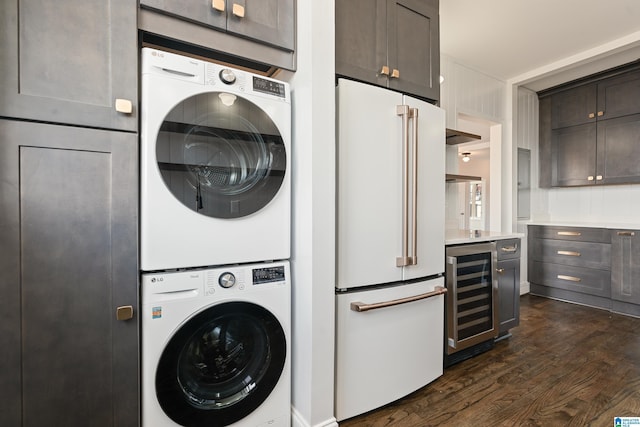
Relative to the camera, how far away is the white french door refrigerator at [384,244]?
5.22 feet

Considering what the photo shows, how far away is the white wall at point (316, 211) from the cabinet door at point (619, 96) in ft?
12.9

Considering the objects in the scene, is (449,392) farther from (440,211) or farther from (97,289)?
(97,289)

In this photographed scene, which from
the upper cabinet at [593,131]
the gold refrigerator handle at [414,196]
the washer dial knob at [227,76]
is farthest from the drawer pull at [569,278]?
the washer dial knob at [227,76]

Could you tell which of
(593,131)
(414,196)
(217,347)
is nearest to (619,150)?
(593,131)

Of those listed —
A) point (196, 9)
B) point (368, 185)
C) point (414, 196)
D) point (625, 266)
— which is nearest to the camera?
point (196, 9)

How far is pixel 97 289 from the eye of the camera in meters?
1.17

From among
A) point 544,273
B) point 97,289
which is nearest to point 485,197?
point 544,273

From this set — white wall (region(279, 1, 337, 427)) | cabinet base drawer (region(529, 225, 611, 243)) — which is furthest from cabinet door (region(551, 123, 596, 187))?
white wall (region(279, 1, 337, 427))

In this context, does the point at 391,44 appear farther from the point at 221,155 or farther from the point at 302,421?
the point at 302,421

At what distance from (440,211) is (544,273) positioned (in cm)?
301

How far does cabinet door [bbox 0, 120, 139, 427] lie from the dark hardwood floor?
1.20 meters

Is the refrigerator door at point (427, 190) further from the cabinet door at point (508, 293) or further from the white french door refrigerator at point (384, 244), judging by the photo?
the cabinet door at point (508, 293)

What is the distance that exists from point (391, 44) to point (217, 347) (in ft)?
6.08

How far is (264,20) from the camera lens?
4.87 feet
